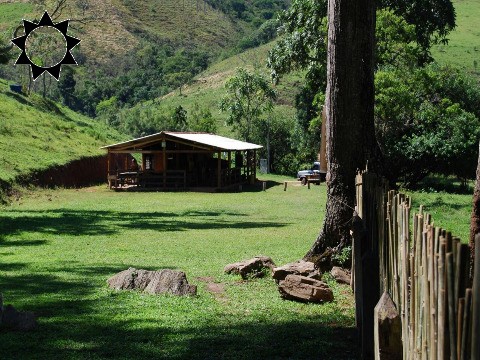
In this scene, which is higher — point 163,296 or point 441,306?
point 441,306

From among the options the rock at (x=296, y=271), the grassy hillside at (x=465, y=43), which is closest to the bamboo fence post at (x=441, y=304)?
the rock at (x=296, y=271)

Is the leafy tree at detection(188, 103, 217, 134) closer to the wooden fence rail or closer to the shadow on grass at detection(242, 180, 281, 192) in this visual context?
the shadow on grass at detection(242, 180, 281, 192)

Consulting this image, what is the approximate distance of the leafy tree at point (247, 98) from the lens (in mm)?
62656

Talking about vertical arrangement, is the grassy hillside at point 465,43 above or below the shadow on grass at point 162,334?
above

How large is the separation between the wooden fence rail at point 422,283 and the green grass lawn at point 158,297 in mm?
1260

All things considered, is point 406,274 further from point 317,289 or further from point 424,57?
point 424,57

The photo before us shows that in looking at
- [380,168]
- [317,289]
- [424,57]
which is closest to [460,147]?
[424,57]

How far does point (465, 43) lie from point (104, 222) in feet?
244

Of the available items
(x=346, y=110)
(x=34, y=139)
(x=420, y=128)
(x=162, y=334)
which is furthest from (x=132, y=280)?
(x=34, y=139)

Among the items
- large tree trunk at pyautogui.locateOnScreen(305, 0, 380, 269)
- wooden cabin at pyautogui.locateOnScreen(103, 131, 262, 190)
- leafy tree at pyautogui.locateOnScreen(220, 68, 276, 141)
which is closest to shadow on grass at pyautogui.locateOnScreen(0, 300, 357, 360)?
large tree trunk at pyautogui.locateOnScreen(305, 0, 380, 269)

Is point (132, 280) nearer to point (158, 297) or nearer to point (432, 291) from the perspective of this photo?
point (158, 297)

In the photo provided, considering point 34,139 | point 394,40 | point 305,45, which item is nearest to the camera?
point 394,40

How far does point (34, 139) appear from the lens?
142ft

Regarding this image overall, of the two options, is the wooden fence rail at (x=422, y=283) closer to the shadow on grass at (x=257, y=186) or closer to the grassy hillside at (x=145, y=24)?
the shadow on grass at (x=257, y=186)
